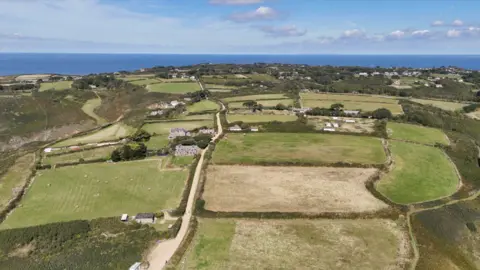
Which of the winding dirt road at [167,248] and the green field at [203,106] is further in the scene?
the green field at [203,106]

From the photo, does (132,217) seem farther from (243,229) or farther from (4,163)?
(4,163)

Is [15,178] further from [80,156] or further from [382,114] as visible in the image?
[382,114]

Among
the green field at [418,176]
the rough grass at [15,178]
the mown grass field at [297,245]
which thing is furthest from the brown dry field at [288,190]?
the rough grass at [15,178]

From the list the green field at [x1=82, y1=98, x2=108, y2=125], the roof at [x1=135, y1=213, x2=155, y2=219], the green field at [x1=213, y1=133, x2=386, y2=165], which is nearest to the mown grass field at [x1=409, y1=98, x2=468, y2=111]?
the green field at [x1=213, y1=133, x2=386, y2=165]

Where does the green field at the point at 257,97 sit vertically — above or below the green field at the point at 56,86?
above

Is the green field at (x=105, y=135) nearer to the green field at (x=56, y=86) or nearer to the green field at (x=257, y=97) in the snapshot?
the green field at (x=257, y=97)

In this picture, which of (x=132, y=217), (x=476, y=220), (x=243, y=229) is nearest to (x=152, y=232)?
(x=132, y=217)

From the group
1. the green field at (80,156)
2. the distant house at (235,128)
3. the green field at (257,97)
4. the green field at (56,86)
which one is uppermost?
the green field at (257,97)

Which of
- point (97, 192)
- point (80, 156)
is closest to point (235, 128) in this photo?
point (80, 156)
